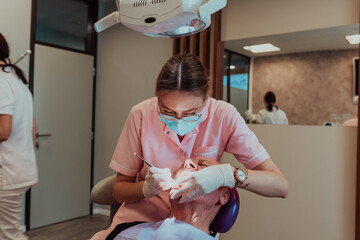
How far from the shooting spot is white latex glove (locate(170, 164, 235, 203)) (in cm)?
104

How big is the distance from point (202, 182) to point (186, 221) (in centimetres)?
21

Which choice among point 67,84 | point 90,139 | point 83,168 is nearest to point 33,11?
point 67,84

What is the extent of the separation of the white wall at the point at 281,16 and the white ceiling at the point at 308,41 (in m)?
0.04

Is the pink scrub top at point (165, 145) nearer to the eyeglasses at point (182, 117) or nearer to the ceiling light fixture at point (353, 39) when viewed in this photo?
the eyeglasses at point (182, 117)

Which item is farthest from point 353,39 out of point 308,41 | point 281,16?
point 281,16

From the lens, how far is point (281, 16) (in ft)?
8.61

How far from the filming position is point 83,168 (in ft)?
12.4

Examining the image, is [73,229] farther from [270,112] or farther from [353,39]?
[353,39]

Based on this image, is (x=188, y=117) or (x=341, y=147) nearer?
(x=188, y=117)

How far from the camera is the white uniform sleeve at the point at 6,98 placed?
1.81m

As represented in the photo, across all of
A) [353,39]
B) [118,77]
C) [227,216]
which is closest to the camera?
[227,216]

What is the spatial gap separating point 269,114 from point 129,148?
1.74m

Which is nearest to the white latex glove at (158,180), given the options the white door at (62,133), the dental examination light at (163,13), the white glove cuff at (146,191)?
the white glove cuff at (146,191)

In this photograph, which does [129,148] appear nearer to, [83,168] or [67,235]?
[67,235]
